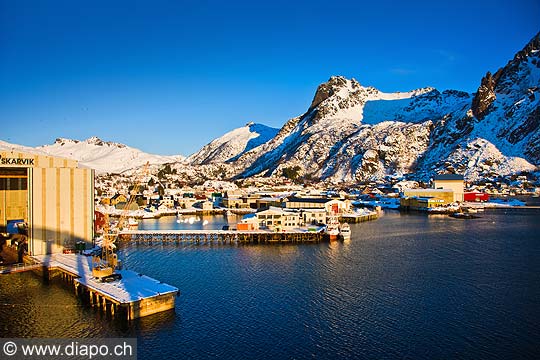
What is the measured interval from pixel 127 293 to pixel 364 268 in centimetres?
1199

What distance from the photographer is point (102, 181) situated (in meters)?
102

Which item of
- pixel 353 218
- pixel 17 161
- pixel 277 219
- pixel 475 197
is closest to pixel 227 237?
pixel 277 219

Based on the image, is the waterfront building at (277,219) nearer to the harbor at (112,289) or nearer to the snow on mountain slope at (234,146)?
the harbor at (112,289)

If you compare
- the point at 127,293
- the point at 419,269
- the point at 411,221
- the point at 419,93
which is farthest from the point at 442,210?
the point at 419,93

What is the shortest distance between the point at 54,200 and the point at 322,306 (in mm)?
14819

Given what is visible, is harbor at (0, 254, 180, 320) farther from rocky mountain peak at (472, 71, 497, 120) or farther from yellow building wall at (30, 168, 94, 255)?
rocky mountain peak at (472, 71, 497, 120)

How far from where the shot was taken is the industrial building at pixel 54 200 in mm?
22625

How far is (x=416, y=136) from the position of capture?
112m

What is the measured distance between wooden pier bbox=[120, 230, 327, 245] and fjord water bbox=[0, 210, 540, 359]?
356 cm

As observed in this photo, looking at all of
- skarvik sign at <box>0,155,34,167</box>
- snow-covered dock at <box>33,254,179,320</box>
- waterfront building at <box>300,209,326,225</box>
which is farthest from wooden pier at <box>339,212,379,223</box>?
skarvik sign at <box>0,155,34,167</box>

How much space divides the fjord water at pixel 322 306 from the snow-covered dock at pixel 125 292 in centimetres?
43

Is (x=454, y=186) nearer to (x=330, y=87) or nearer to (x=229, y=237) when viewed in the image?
(x=229, y=237)

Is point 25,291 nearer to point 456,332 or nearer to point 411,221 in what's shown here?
point 456,332

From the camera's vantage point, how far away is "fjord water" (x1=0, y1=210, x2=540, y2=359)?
13.3 m
